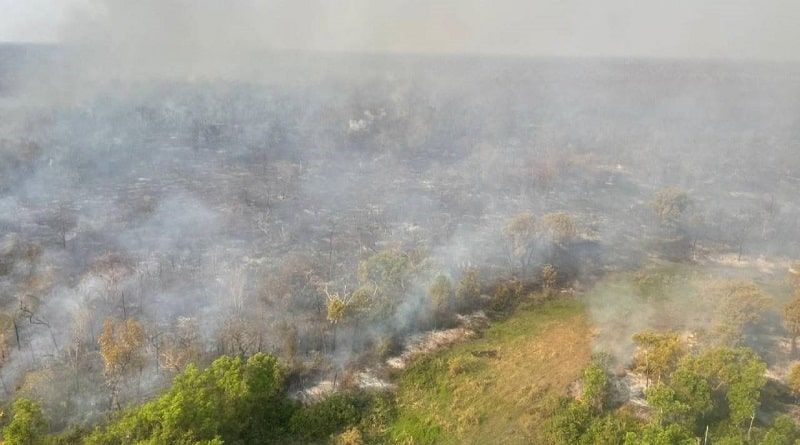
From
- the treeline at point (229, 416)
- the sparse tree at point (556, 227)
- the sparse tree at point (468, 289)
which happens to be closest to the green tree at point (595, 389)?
the treeline at point (229, 416)

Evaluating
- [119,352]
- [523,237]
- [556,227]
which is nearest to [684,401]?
[523,237]

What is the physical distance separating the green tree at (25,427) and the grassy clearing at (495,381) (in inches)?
637

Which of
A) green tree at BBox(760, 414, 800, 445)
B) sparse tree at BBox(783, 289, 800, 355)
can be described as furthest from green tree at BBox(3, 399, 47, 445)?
sparse tree at BBox(783, 289, 800, 355)

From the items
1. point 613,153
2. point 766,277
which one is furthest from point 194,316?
point 613,153

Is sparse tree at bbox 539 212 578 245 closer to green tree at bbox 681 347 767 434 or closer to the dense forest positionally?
the dense forest

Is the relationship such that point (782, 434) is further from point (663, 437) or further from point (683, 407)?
point (663, 437)

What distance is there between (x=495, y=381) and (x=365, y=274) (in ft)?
38.4

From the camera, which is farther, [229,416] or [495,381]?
[495,381]

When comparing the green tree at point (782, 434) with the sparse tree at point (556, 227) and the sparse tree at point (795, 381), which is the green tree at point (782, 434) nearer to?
the sparse tree at point (795, 381)

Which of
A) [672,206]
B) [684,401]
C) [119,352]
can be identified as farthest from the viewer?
[672,206]

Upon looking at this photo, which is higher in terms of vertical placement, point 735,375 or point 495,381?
point 735,375

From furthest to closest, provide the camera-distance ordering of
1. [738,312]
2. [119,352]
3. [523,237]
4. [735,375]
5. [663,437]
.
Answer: [523,237]
[738,312]
[119,352]
[735,375]
[663,437]

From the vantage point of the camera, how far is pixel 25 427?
930 inches

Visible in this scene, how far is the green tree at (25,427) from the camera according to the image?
2355cm
